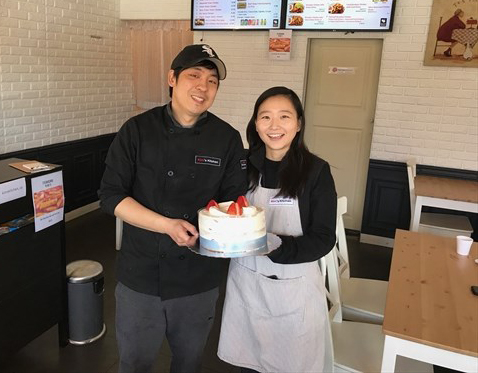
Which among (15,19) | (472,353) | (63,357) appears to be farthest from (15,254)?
(15,19)

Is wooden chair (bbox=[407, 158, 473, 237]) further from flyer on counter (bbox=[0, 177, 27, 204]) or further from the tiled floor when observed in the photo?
flyer on counter (bbox=[0, 177, 27, 204])

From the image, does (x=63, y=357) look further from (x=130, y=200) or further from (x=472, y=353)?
(x=472, y=353)

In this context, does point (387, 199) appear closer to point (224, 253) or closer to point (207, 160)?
point (207, 160)

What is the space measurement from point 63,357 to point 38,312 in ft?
1.05

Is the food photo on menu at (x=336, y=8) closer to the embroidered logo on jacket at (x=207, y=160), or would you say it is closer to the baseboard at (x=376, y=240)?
the baseboard at (x=376, y=240)

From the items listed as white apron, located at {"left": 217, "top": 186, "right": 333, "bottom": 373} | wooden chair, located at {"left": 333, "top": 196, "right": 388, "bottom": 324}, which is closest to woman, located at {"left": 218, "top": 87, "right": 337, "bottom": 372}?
white apron, located at {"left": 217, "top": 186, "right": 333, "bottom": 373}

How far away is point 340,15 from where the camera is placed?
4008 millimetres

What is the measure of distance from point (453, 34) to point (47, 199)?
348 cm

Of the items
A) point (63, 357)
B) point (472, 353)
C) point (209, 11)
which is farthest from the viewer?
point (209, 11)

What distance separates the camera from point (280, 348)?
63.1 inches

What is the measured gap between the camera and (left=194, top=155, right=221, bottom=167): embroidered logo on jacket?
149 cm

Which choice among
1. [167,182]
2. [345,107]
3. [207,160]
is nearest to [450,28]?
[345,107]

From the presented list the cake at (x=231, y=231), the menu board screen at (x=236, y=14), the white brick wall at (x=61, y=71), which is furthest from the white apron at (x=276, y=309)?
the menu board screen at (x=236, y=14)

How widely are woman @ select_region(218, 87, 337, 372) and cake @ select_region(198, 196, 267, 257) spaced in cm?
12
